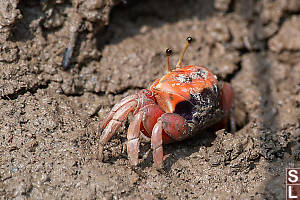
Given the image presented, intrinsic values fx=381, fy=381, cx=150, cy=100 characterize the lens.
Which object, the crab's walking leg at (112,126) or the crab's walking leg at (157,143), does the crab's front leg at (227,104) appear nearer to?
the crab's walking leg at (157,143)

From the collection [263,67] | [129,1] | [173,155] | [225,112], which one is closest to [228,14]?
[263,67]

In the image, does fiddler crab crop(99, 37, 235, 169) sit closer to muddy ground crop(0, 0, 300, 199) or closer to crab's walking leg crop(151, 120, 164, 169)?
crab's walking leg crop(151, 120, 164, 169)

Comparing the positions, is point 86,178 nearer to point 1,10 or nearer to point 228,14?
point 1,10

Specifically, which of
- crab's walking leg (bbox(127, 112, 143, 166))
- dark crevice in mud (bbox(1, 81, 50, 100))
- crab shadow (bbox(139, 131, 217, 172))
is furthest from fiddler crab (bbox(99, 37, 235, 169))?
dark crevice in mud (bbox(1, 81, 50, 100))

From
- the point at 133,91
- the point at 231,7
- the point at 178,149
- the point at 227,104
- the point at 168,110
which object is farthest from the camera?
the point at 231,7

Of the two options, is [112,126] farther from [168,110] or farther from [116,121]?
[168,110]

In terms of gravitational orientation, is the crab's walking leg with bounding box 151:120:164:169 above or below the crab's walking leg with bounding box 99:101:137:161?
below

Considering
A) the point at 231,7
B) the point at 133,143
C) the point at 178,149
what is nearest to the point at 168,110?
the point at 178,149
